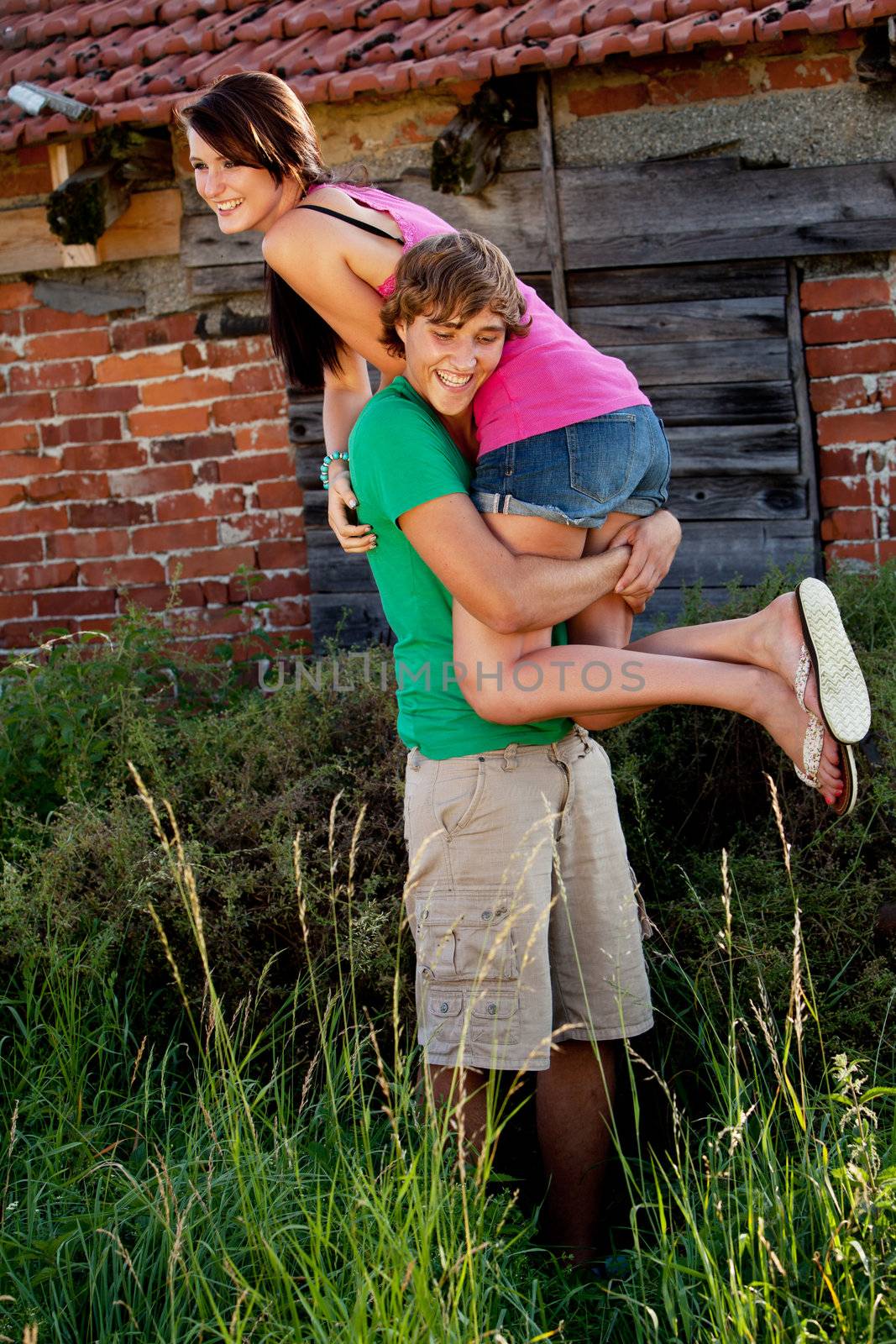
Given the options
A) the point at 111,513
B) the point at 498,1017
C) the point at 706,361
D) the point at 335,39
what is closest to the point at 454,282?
the point at 498,1017

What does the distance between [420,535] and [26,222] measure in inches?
175

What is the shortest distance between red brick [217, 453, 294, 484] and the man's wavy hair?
325 cm

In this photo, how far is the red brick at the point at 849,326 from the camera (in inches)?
197

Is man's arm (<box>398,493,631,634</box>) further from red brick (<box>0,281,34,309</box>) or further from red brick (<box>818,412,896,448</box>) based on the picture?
red brick (<box>0,281,34,309</box>)

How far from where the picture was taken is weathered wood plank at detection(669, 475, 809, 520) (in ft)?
16.9

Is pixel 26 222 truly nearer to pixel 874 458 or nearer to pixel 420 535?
pixel 874 458

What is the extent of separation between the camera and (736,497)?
205 inches

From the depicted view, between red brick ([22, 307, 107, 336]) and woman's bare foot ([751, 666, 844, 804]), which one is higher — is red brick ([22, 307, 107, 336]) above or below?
above

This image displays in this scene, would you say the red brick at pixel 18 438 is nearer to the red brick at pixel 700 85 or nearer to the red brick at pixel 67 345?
the red brick at pixel 67 345

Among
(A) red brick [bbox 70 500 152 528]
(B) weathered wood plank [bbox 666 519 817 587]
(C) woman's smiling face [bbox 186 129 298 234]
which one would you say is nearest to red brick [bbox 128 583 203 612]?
(A) red brick [bbox 70 500 152 528]

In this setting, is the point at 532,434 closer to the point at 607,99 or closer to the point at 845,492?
the point at 845,492

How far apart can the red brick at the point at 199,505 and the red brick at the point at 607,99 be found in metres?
2.26

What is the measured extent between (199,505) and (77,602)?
0.82 meters

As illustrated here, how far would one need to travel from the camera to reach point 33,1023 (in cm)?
329
